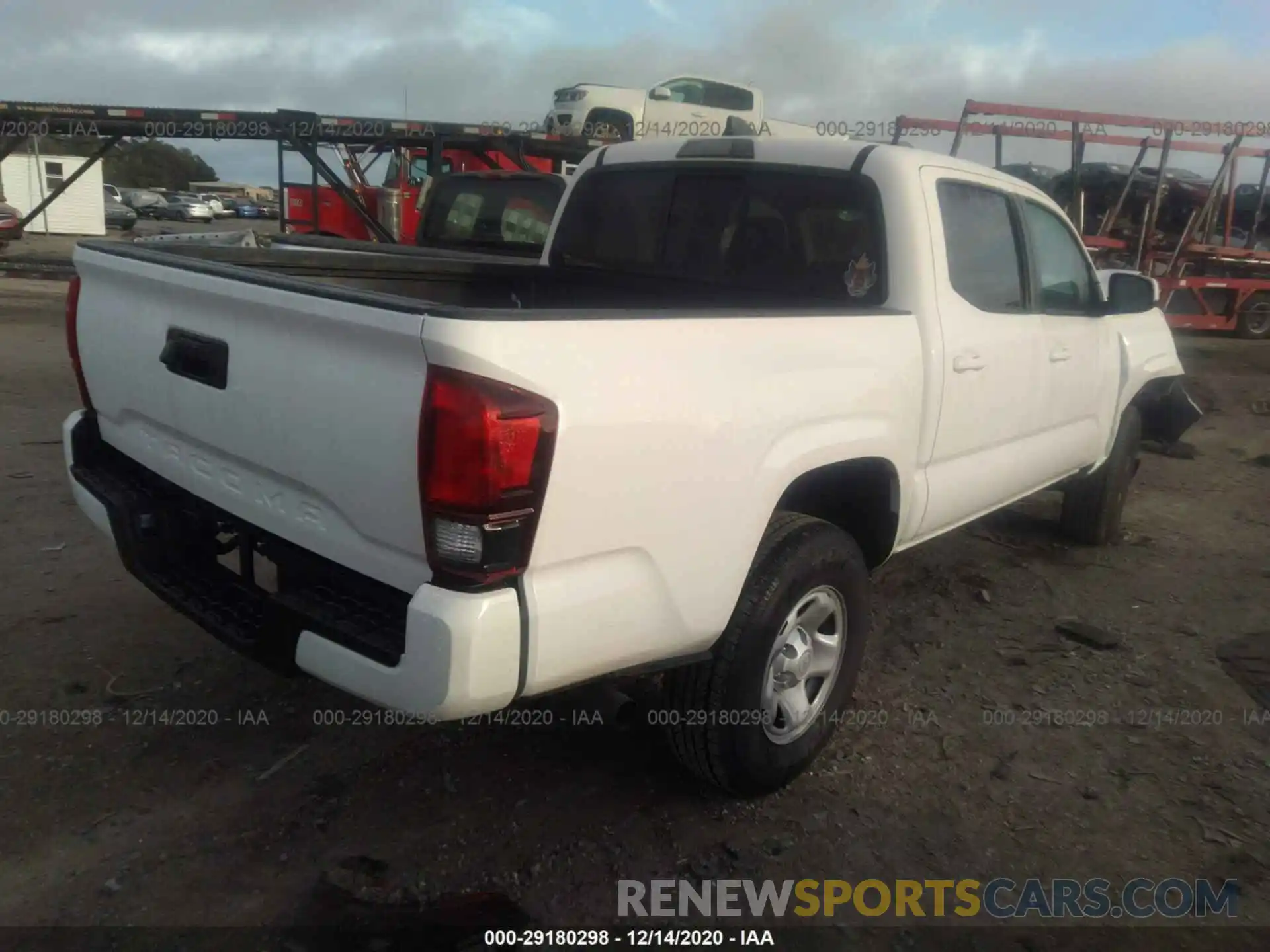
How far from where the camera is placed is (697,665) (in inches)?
104

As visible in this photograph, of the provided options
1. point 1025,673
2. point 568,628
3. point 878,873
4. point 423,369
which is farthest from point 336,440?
point 1025,673

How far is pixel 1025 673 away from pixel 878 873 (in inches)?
63.1

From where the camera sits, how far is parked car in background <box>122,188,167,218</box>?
159 ft

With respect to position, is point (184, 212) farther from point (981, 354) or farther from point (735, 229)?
point (981, 354)

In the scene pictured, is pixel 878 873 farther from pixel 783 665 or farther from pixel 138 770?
pixel 138 770

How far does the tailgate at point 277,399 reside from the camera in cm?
204

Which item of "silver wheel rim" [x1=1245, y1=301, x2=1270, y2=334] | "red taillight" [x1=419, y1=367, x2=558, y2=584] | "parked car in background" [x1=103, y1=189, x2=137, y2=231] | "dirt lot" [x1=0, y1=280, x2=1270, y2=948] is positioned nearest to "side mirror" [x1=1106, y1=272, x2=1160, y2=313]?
"dirt lot" [x1=0, y1=280, x2=1270, y2=948]

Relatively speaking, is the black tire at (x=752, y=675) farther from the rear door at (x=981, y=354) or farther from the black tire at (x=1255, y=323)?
the black tire at (x=1255, y=323)

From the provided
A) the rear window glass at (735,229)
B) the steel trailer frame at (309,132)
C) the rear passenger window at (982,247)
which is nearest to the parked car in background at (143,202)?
the steel trailer frame at (309,132)

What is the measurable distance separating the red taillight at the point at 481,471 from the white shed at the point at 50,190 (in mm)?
37564

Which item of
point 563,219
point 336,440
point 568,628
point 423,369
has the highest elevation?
point 563,219

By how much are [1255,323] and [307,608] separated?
17.1 meters

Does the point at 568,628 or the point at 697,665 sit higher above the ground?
the point at 568,628

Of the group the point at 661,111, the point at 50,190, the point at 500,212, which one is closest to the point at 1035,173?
the point at 661,111
